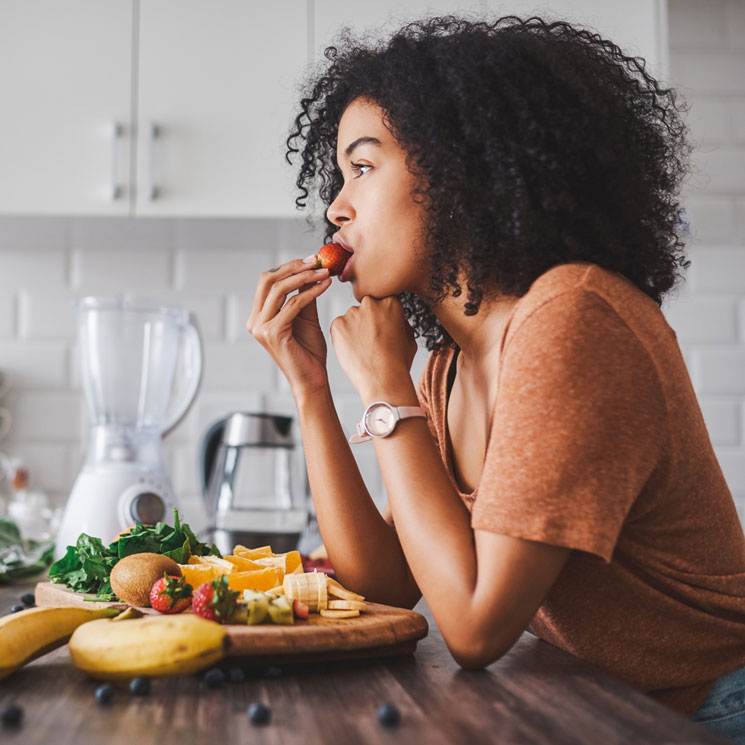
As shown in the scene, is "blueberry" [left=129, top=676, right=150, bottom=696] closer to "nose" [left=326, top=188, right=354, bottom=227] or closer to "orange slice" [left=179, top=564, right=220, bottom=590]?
"orange slice" [left=179, top=564, right=220, bottom=590]

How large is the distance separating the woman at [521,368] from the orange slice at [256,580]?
0.15m

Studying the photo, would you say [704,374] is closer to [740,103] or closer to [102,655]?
[740,103]

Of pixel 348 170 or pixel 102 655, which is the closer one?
pixel 102 655

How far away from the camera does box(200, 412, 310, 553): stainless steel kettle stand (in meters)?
1.84

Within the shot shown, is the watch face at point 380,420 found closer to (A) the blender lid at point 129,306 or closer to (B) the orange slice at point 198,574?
(B) the orange slice at point 198,574

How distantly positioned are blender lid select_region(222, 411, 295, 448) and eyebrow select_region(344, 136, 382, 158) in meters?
0.97

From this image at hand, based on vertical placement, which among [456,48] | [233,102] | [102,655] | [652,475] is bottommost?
[102,655]

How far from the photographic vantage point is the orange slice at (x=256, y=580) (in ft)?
2.75

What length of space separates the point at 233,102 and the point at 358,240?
1.20 m

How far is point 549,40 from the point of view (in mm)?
1049

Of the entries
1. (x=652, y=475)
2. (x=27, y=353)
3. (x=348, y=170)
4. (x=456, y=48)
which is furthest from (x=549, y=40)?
(x=27, y=353)

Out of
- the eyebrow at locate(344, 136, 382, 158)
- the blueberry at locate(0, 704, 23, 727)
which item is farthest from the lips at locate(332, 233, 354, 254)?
the blueberry at locate(0, 704, 23, 727)

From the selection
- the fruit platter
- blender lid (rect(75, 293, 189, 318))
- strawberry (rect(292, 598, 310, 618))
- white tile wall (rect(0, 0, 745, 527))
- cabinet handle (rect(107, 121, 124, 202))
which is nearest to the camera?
the fruit platter

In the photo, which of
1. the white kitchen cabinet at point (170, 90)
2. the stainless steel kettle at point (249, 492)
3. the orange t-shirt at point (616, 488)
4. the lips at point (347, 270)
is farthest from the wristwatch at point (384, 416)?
the white kitchen cabinet at point (170, 90)
